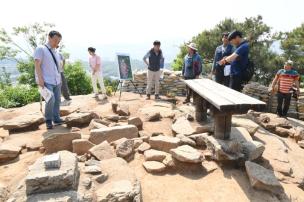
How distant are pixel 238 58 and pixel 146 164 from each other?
3.03 meters

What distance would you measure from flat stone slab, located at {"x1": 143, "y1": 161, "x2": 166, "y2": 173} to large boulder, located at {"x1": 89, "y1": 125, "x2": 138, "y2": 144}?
3.67ft

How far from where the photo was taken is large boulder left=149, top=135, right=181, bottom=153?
4.80 m

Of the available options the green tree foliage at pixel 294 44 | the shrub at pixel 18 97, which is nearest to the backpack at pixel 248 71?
the shrub at pixel 18 97

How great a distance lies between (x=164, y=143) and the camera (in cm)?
488

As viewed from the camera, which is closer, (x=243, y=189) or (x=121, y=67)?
(x=243, y=189)

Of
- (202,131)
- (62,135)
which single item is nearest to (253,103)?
(202,131)

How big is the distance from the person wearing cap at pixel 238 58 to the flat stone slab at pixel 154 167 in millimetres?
2643

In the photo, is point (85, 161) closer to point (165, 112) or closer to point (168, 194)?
point (168, 194)

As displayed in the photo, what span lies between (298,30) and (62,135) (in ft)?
82.9

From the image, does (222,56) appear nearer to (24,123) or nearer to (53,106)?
(53,106)

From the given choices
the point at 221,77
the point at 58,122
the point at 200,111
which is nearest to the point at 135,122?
the point at 200,111

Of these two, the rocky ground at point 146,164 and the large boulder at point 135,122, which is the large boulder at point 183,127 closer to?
the rocky ground at point 146,164

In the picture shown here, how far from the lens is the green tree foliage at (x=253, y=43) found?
23.8m

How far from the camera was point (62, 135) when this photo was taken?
5.12 metres
